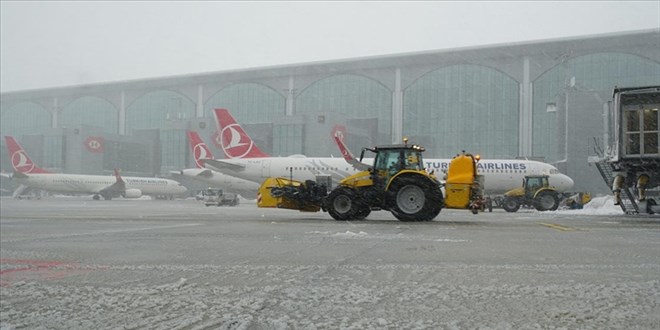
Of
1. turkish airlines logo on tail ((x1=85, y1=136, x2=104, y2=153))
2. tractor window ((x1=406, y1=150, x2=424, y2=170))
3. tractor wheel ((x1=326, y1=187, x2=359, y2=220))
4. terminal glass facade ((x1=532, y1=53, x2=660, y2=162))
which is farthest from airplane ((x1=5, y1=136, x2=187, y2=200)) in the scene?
tractor window ((x1=406, y1=150, x2=424, y2=170))

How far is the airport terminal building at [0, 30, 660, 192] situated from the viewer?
44.9 metres

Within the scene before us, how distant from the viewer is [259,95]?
62.4 metres

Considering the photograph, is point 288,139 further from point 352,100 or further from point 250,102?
point 250,102

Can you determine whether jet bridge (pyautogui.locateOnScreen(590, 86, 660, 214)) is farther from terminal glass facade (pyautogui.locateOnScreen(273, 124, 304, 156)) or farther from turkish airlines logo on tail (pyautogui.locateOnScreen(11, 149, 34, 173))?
turkish airlines logo on tail (pyautogui.locateOnScreen(11, 149, 34, 173))

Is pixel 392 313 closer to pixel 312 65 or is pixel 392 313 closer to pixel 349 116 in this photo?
pixel 349 116

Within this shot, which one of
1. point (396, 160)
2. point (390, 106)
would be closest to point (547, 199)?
point (396, 160)

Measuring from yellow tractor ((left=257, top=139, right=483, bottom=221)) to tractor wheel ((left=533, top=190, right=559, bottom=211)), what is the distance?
11.5 metres

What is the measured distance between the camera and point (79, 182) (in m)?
47.9

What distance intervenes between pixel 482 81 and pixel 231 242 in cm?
4821

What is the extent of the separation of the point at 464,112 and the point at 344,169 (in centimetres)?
2599

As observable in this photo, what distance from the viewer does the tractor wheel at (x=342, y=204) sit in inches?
499

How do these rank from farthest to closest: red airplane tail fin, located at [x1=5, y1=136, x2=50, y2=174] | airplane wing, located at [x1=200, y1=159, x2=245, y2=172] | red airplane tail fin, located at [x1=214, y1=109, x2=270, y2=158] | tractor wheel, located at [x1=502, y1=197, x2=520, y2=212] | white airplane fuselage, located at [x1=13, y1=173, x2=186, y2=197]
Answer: white airplane fuselage, located at [x1=13, y1=173, x2=186, y2=197]
red airplane tail fin, located at [x1=5, y1=136, x2=50, y2=174]
red airplane tail fin, located at [x1=214, y1=109, x2=270, y2=158]
airplane wing, located at [x1=200, y1=159, x2=245, y2=172]
tractor wheel, located at [x1=502, y1=197, x2=520, y2=212]

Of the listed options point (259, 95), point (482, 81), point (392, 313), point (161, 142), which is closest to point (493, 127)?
point (482, 81)

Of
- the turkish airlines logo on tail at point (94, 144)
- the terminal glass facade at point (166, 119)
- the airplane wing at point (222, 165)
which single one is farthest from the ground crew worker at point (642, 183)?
the turkish airlines logo on tail at point (94, 144)
